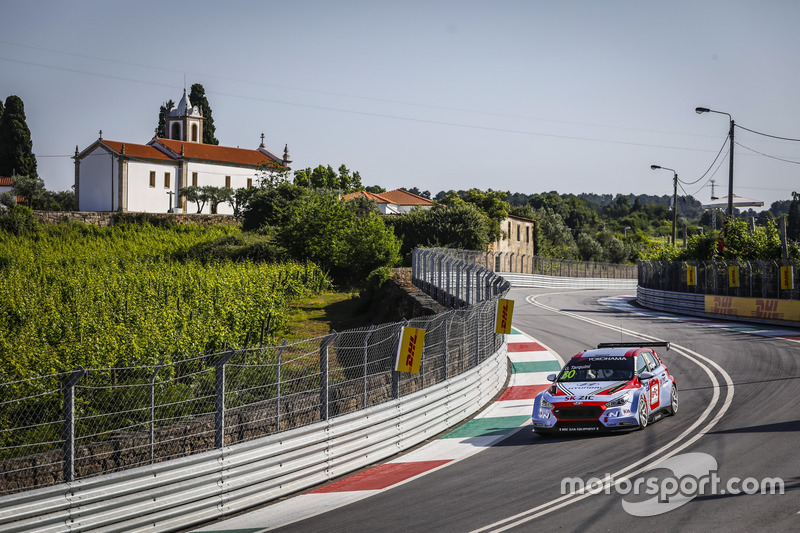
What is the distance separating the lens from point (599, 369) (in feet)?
48.0

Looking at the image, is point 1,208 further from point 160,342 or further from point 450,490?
point 450,490

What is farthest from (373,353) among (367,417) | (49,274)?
(49,274)

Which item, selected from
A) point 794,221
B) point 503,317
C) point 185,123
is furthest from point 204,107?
point 503,317

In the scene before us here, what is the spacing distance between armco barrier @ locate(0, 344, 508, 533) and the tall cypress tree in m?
103

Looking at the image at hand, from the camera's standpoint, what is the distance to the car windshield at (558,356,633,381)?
14336 mm

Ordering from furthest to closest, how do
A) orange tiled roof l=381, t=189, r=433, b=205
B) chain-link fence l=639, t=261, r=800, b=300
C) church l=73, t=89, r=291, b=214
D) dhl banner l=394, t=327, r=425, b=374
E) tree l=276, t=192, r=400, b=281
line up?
orange tiled roof l=381, t=189, r=433, b=205
church l=73, t=89, r=291, b=214
tree l=276, t=192, r=400, b=281
chain-link fence l=639, t=261, r=800, b=300
dhl banner l=394, t=327, r=425, b=374

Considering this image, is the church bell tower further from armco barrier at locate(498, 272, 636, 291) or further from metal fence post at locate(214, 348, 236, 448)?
metal fence post at locate(214, 348, 236, 448)

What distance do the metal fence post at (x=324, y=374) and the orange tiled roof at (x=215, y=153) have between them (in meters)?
89.1

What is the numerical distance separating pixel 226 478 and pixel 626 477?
17.2 feet

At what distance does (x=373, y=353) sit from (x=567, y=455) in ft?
11.4

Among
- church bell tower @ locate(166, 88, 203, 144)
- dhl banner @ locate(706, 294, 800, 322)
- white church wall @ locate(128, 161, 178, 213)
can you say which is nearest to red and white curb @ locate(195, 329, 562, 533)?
dhl banner @ locate(706, 294, 800, 322)

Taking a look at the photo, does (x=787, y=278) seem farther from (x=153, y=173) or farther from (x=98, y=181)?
(x=98, y=181)

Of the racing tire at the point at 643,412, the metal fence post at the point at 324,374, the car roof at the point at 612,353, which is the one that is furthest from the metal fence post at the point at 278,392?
the car roof at the point at 612,353

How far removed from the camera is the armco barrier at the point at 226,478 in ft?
27.1
